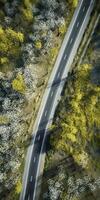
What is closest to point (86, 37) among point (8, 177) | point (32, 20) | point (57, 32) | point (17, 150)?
point (57, 32)

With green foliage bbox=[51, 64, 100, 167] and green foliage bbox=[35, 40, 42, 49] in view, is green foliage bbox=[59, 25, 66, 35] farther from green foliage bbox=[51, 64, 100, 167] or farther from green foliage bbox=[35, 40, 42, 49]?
green foliage bbox=[51, 64, 100, 167]

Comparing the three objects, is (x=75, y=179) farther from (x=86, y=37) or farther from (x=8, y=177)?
(x=86, y=37)

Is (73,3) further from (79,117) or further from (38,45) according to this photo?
(79,117)

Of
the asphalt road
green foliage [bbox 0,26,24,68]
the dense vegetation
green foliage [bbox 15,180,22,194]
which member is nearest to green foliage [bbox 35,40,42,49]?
green foliage [bbox 0,26,24,68]

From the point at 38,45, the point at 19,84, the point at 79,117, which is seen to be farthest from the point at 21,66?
A: the point at 79,117

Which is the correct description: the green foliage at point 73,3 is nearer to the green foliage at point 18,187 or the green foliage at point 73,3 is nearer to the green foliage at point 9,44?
the green foliage at point 9,44

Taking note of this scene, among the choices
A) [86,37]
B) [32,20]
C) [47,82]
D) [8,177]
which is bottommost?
[8,177]

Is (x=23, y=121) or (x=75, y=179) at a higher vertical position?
(x=23, y=121)

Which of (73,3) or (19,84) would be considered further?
(73,3)
